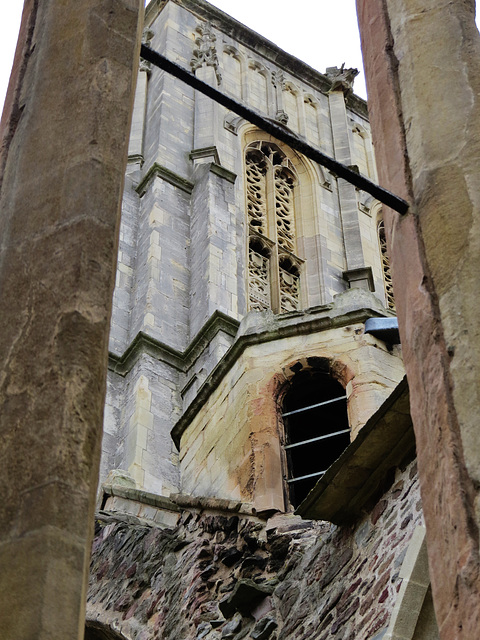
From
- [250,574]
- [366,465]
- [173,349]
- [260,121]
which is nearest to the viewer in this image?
[260,121]

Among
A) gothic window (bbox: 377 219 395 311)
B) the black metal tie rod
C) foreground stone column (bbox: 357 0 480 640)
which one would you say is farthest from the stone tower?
foreground stone column (bbox: 357 0 480 640)

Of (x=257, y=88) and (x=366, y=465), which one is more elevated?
(x=257, y=88)

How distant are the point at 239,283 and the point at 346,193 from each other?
6.27 metres

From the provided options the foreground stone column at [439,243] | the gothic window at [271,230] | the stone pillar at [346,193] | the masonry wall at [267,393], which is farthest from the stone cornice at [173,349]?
the foreground stone column at [439,243]

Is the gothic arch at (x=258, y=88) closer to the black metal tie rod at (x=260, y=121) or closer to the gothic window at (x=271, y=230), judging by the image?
the gothic window at (x=271, y=230)

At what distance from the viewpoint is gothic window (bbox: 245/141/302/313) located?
25875mm

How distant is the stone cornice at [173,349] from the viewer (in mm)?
22594

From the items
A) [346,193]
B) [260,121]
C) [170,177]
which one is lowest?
[260,121]

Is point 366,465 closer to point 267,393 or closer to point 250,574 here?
point 250,574

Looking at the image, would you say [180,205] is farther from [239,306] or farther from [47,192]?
[47,192]

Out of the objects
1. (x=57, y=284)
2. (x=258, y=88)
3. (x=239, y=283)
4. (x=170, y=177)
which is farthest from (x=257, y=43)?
(x=57, y=284)

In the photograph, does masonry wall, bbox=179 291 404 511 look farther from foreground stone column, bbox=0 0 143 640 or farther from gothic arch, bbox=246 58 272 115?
gothic arch, bbox=246 58 272 115

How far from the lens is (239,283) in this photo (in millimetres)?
24516

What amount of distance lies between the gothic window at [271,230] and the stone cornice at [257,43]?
3242 mm
